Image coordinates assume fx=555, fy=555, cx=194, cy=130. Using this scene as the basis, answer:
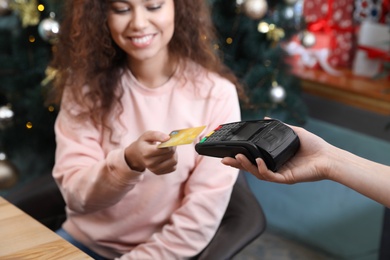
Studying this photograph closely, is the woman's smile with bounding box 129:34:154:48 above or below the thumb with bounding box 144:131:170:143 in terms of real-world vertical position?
above

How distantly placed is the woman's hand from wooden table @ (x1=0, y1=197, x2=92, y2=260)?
245 millimetres

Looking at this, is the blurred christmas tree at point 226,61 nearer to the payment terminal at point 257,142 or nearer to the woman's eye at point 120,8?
the woman's eye at point 120,8

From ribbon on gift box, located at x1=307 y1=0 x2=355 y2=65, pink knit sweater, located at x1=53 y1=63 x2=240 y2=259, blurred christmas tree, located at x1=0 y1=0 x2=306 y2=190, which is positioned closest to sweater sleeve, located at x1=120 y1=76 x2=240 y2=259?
pink knit sweater, located at x1=53 y1=63 x2=240 y2=259

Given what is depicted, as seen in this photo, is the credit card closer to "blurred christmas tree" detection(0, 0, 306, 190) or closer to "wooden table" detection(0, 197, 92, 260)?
"wooden table" detection(0, 197, 92, 260)

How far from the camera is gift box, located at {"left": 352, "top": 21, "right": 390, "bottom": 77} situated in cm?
250

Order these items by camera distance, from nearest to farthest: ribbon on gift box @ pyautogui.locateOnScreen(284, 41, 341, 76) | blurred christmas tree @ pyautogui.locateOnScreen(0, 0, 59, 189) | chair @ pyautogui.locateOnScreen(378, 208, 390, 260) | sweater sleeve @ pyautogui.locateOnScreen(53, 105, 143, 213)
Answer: sweater sleeve @ pyautogui.locateOnScreen(53, 105, 143, 213) → chair @ pyautogui.locateOnScreen(378, 208, 390, 260) → blurred christmas tree @ pyautogui.locateOnScreen(0, 0, 59, 189) → ribbon on gift box @ pyautogui.locateOnScreen(284, 41, 341, 76)

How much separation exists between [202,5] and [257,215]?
22.3 inches

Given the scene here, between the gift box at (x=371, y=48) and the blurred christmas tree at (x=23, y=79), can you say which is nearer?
the blurred christmas tree at (x=23, y=79)

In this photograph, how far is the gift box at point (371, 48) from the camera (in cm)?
250

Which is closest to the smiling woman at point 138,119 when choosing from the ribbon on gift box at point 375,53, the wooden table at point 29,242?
the wooden table at point 29,242

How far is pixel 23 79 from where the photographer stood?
211 cm

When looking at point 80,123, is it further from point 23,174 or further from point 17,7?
point 23,174

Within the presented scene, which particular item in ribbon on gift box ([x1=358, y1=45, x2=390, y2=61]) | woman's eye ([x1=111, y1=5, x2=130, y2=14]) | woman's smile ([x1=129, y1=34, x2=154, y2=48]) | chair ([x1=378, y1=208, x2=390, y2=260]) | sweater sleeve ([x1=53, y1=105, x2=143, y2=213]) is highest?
woman's eye ([x1=111, y1=5, x2=130, y2=14])

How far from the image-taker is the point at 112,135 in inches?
52.5
